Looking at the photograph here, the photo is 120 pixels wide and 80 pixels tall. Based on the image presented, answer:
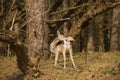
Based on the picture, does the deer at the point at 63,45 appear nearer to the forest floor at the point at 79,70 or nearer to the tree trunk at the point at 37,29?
the forest floor at the point at 79,70

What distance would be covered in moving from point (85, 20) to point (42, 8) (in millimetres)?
1660

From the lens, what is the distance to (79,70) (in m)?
9.57

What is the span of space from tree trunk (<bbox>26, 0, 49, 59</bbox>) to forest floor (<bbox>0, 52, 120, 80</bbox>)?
0.53 meters

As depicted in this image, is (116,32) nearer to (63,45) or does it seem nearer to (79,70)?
(79,70)

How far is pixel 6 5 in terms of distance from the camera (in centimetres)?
1484

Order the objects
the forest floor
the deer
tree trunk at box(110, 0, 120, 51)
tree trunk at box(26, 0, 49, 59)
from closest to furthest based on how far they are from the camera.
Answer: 1. the forest floor
2. the deer
3. tree trunk at box(26, 0, 49, 59)
4. tree trunk at box(110, 0, 120, 51)

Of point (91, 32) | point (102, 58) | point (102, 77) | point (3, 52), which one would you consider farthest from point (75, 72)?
point (91, 32)

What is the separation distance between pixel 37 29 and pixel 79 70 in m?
2.40

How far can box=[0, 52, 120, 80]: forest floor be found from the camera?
29.9 feet

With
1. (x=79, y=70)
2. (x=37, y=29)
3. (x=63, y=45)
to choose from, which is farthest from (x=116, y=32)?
(x=63, y=45)

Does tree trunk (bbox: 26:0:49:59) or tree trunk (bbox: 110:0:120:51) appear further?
tree trunk (bbox: 110:0:120:51)

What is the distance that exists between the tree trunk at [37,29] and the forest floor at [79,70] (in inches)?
20.7

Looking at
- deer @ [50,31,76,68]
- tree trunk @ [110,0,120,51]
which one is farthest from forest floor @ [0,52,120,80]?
tree trunk @ [110,0,120,51]

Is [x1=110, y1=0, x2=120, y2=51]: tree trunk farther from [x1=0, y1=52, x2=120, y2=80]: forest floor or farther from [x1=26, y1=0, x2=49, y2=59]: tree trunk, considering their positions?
[x1=26, y1=0, x2=49, y2=59]: tree trunk
